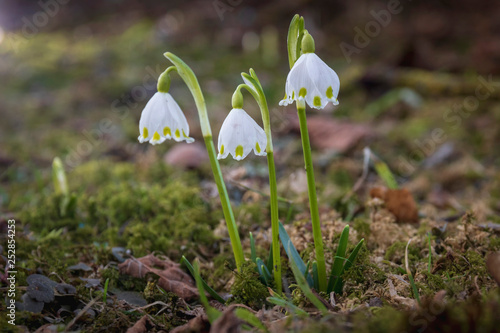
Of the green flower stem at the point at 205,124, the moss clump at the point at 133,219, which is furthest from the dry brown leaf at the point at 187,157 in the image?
the green flower stem at the point at 205,124

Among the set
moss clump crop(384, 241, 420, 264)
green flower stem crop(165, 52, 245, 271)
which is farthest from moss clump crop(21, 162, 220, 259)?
moss clump crop(384, 241, 420, 264)

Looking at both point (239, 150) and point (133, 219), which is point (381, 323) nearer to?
point (239, 150)

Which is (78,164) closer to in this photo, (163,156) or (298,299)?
(163,156)

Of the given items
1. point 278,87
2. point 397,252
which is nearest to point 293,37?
point 397,252

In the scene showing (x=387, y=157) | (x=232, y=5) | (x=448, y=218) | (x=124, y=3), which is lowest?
(x=448, y=218)

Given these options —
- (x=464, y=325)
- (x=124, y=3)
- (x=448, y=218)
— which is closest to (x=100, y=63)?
(x=124, y=3)

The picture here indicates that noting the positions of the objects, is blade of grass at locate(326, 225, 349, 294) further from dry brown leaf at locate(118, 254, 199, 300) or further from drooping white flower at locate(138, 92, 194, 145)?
drooping white flower at locate(138, 92, 194, 145)
